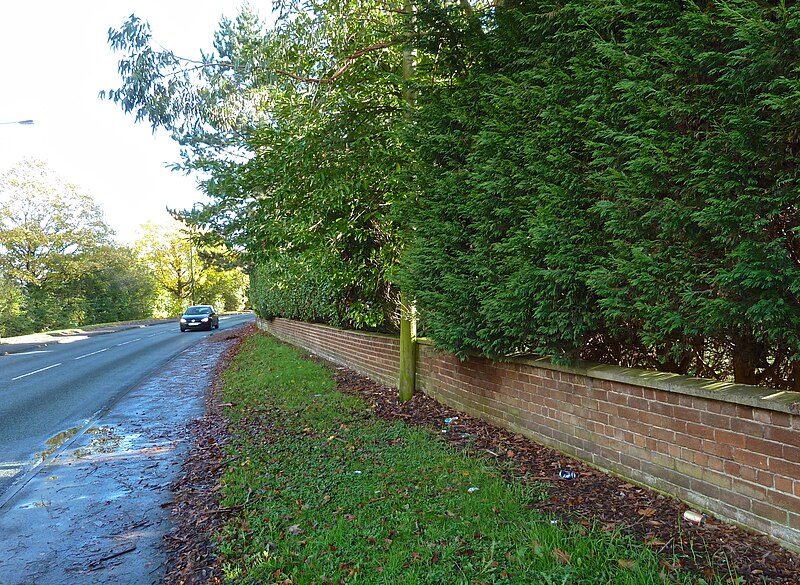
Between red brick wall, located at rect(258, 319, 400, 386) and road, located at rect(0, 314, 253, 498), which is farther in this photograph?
red brick wall, located at rect(258, 319, 400, 386)

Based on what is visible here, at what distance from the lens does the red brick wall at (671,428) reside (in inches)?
128

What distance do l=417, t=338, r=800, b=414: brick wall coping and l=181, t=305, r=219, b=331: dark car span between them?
102 feet

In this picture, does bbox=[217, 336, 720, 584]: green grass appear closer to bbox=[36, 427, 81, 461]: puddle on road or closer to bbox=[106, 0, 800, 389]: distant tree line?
bbox=[106, 0, 800, 389]: distant tree line

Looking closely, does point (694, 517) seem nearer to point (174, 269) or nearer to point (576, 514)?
point (576, 514)

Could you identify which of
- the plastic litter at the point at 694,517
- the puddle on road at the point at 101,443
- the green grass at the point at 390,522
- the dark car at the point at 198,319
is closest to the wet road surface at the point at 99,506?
the puddle on road at the point at 101,443

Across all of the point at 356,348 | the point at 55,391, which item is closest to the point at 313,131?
the point at 356,348

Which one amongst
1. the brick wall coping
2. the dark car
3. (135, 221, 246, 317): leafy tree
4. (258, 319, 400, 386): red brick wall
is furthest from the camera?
(135, 221, 246, 317): leafy tree

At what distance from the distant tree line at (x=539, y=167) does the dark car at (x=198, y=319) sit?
83.8 ft

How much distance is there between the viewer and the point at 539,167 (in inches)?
183

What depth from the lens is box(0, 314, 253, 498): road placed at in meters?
7.32

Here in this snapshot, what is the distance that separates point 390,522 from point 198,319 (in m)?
31.7

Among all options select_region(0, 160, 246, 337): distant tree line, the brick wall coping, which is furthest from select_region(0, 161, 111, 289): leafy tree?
the brick wall coping

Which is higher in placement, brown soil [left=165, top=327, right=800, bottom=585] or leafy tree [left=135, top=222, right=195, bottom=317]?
leafy tree [left=135, top=222, right=195, bottom=317]

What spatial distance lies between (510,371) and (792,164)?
11.6 feet
